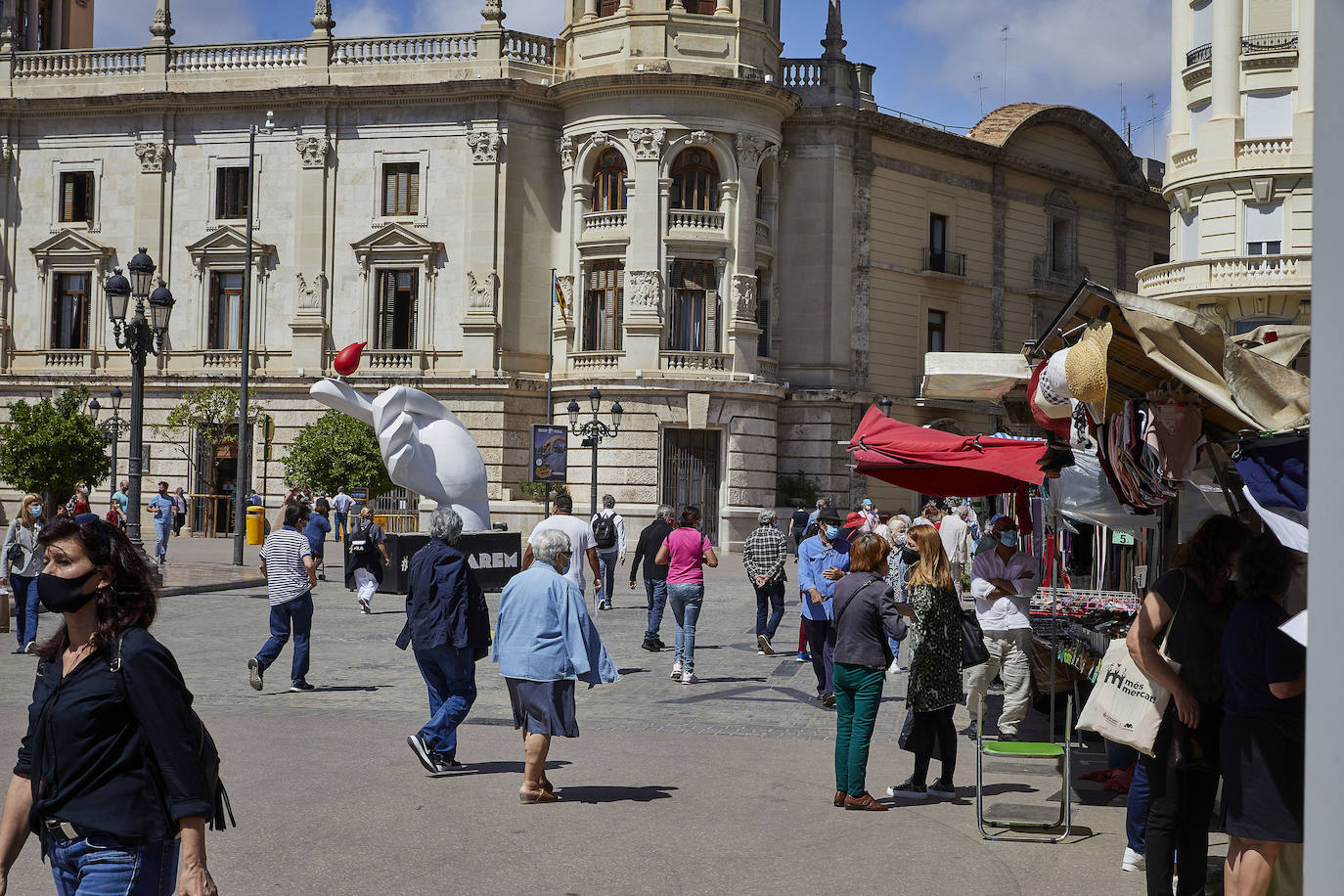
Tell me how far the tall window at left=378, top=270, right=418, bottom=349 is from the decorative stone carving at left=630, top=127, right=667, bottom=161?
305 inches

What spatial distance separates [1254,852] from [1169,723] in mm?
951

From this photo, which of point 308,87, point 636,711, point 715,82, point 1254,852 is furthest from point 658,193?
point 1254,852

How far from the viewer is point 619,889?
671 cm

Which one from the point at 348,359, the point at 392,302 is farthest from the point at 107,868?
the point at 392,302

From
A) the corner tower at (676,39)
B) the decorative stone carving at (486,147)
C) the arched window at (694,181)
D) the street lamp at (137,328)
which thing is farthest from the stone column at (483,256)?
the street lamp at (137,328)

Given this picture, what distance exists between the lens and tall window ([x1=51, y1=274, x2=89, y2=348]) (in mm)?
42312

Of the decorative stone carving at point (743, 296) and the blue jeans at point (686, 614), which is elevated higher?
the decorative stone carving at point (743, 296)

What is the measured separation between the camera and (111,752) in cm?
393

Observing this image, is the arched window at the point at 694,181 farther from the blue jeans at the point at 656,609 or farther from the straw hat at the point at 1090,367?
the straw hat at the point at 1090,367

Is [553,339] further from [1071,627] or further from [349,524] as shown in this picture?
[1071,627]

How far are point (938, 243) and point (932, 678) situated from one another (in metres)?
37.2

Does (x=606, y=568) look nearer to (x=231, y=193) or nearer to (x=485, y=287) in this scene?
(x=485, y=287)

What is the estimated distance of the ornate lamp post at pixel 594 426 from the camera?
34.3 m

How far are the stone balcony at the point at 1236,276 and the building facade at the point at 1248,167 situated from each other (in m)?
0.02
